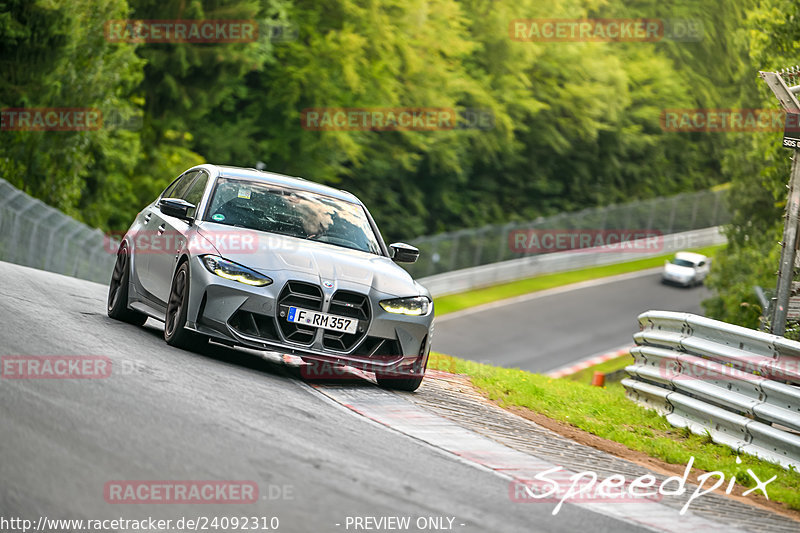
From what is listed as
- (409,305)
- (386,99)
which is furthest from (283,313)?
(386,99)

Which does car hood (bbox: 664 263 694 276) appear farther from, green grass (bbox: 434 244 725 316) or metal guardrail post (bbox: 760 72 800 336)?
metal guardrail post (bbox: 760 72 800 336)

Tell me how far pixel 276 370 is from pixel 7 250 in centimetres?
1158

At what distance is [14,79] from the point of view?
93.2ft

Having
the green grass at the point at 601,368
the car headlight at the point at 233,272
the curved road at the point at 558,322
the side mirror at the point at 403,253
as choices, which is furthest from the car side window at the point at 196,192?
the curved road at the point at 558,322

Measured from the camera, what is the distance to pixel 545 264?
51.7m

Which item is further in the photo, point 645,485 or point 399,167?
point 399,167

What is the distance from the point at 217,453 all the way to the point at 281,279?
311 centimetres

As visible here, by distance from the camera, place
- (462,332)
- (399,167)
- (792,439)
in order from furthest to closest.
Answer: (399,167) < (462,332) < (792,439)

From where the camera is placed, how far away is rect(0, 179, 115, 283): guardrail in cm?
1977

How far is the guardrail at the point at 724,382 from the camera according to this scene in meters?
9.30

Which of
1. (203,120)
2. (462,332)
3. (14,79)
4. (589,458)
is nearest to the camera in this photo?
(589,458)

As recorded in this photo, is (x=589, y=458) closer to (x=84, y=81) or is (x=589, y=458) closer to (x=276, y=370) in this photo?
(x=276, y=370)

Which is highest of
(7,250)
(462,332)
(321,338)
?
(321,338)

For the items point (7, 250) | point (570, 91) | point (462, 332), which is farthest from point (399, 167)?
point (7, 250)
